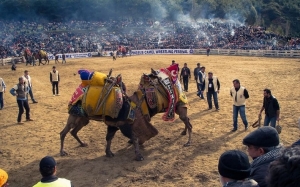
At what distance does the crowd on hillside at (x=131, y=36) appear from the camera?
4169 centimetres

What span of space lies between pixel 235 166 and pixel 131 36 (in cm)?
5533

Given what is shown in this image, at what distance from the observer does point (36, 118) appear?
40.6 ft

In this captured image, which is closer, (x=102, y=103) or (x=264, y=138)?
(x=264, y=138)

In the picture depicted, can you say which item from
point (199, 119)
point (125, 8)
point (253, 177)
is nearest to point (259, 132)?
point (253, 177)

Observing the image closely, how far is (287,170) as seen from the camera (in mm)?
1743

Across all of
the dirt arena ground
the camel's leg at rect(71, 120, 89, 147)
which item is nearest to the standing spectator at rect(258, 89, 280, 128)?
the dirt arena ground

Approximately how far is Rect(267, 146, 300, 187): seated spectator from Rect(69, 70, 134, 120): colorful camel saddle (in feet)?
20.5

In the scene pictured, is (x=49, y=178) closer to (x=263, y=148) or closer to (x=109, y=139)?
(x=263, y=148)

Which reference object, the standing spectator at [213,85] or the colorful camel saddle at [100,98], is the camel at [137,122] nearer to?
the colorful camel saddle at [100,98]

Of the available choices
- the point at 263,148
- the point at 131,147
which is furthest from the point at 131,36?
the point at 263,148

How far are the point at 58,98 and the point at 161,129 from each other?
743 cm

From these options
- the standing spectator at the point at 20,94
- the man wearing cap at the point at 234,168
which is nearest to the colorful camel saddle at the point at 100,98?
the standing spectator at the point at 20,94

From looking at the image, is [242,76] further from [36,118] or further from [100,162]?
[100,162]

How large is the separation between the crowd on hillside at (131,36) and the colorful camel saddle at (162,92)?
91.0 ft
